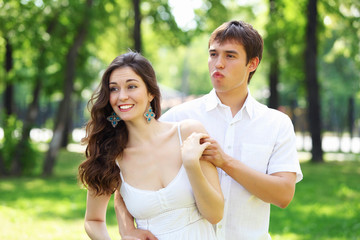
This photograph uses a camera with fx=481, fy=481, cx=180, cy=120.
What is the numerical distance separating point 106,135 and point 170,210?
72 centimetres

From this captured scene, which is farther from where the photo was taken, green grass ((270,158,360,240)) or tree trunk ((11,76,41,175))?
tree trunk ((11,76,41,175))

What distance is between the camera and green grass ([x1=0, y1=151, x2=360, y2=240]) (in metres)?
8.21

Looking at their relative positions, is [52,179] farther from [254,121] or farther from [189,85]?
[189,85]

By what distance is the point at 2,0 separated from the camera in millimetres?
14430

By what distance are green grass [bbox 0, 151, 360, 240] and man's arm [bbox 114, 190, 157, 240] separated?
4.45 metres

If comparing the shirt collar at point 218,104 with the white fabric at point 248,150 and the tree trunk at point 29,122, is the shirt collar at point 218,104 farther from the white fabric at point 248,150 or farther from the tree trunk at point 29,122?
the tree trunk at point 29,122

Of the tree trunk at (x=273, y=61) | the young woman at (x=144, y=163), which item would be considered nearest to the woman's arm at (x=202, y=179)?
the young woman at (x=144, y=163)

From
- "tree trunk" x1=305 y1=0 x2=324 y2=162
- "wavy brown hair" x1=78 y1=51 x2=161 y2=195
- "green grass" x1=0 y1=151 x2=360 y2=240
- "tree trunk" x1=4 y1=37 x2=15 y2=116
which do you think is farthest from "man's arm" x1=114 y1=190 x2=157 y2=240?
"tree trunk" x1=4 y1=37 x2=15 y2=116

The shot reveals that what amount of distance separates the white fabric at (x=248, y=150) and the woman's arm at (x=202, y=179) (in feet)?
0.92

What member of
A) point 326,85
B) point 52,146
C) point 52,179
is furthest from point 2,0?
point 326,85

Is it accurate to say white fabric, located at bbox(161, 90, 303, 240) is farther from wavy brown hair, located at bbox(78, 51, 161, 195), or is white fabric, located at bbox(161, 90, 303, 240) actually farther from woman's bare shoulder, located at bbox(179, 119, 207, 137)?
wavy brown hair, located at bbox(78, 51, 161, 195)

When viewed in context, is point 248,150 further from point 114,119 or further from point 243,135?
point 114,119

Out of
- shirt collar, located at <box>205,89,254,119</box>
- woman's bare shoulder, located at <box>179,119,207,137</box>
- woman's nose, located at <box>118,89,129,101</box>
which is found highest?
woman's nose, located at <box>118,89,129,101</box>

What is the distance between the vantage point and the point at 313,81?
63.0ft
